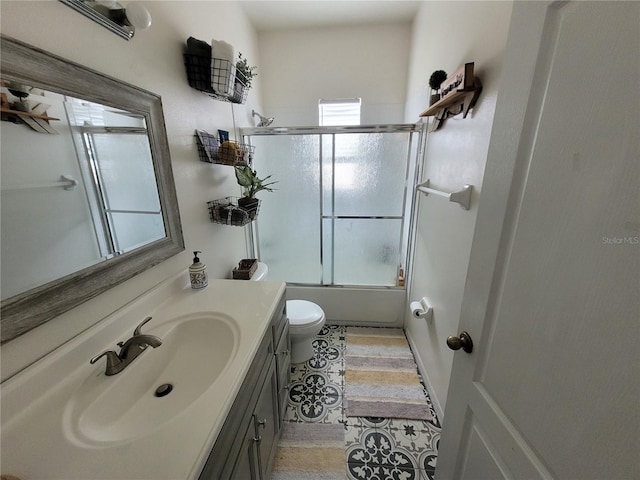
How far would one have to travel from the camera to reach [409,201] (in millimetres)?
2188

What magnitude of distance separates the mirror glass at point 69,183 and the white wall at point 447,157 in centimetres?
140

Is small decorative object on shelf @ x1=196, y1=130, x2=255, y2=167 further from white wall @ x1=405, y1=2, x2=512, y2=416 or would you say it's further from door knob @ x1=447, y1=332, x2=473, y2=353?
door knob @ x1=447, y1=332, x2=473, y2=353

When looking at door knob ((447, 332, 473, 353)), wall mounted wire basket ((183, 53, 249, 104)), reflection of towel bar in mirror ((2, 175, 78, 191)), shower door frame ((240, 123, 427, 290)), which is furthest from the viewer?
shower door frame ((240, 123, 427, 290))

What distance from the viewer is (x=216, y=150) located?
1.54 meters

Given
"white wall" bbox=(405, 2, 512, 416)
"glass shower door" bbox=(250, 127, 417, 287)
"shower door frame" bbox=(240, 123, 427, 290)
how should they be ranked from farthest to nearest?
"glass shower door" bbox=(250, 127, 417, 287) → "shower door frame" bbox=(240, 123, 427, 290) → "white wall" bbox=(405, 2, 512, 416)

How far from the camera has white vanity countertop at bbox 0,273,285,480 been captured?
1.80ft

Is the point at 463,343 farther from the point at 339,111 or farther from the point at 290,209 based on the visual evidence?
the point at 339,111

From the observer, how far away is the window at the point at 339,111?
2.43 meters

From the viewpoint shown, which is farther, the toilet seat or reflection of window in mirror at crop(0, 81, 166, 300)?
the toilet seat

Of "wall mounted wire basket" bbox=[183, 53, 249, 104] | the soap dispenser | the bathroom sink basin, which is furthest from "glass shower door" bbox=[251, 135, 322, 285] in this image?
the bathroom sink basin

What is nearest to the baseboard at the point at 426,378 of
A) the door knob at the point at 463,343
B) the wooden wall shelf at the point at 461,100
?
the door knob at the point at 463,343

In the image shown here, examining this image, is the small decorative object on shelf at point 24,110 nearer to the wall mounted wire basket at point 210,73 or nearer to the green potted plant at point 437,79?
the wall mounted wire basket at point 210,73

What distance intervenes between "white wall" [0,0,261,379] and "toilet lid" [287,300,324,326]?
1.84 feet

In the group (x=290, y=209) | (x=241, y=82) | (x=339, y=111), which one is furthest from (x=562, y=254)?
(x=339, y=111)
